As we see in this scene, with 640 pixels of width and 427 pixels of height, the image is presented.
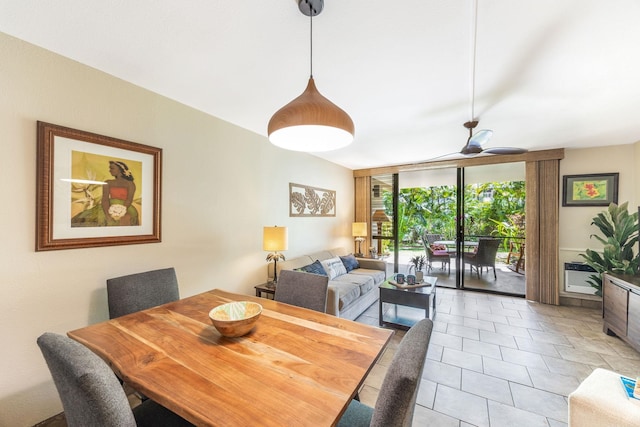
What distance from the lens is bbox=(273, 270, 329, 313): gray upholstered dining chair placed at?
1873 mm

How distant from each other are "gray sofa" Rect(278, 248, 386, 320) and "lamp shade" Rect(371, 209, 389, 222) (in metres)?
1.20

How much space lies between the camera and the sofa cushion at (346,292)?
2947 mm

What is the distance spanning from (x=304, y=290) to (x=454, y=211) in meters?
4.07

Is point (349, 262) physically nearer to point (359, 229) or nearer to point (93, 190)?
point (359, 229)

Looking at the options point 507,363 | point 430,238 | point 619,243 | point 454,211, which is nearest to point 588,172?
point 619,243

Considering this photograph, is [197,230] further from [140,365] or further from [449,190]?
[449,190]

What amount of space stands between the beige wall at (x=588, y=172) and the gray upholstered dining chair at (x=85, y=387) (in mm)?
5450

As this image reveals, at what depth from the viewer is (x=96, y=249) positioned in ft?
6.13

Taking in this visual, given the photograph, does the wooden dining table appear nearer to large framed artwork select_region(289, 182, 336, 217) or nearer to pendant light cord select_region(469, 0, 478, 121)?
pendant light cord select_region(469, 0, 478, 121)

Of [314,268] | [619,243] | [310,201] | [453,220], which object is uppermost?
[310,201]

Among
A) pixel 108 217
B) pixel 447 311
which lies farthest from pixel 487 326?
pixel 108 217

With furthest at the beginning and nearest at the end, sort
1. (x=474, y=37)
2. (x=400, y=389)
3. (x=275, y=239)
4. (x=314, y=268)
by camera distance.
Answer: (x=314, y=268) < (x=275, y=239) < (x=474, y=37) < (x=400, y=389)

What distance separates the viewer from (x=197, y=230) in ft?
8.27

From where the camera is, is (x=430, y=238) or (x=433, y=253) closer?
(x=433, y=253)
